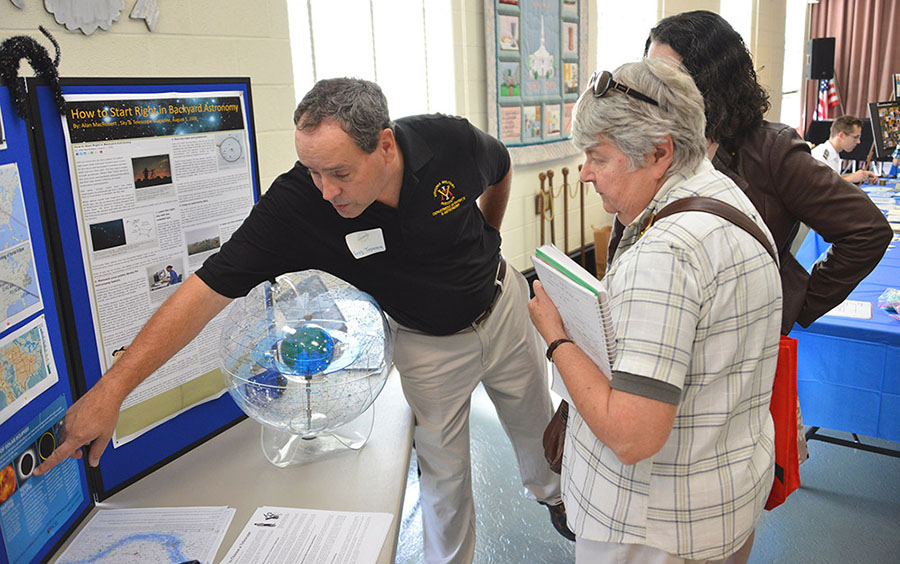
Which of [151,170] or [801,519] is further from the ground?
[151,170]

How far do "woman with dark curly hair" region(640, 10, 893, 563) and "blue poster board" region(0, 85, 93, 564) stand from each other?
1388mm

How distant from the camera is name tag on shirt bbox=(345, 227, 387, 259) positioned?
154 cm

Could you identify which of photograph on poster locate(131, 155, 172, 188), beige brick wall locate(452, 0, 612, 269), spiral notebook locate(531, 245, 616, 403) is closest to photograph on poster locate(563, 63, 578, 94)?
beige brick wall locate(452, 0, 612, 269)

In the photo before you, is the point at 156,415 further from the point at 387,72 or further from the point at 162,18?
the point at 387,72

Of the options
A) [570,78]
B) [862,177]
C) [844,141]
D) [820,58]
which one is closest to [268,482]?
[570,78]

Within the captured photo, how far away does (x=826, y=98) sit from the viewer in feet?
27.8

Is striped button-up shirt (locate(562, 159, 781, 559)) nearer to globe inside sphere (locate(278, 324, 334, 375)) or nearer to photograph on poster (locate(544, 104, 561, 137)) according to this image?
globe inside sphere (locate(278, 324, 334, 375))

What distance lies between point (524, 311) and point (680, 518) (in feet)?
3.37

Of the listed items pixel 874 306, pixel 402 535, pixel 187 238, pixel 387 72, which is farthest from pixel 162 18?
pixel 874 306

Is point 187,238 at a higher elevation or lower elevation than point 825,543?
higher

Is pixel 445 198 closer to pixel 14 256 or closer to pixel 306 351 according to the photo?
pixel 306 351

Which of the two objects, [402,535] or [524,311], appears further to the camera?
[402,535]

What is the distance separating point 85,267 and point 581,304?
966 millimetres

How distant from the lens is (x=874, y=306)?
7.77ft
